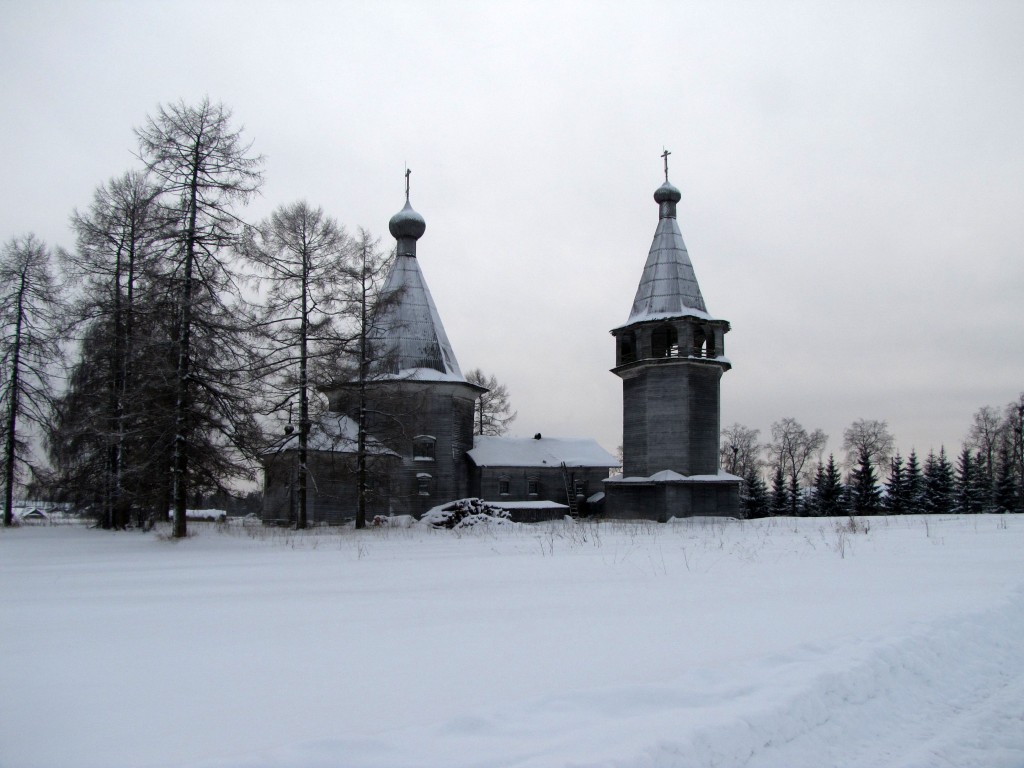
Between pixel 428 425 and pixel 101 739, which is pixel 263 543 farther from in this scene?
pixel 428 425

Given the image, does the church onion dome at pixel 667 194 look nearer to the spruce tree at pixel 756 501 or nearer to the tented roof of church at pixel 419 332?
the tented roof of church at pixel 419 332

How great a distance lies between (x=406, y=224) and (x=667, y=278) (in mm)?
11915

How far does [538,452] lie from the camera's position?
34.2 meters

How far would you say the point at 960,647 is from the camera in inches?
213

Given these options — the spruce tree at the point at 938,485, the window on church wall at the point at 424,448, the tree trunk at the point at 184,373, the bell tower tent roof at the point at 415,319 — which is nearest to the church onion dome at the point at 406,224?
the bell tower tent roof at the point at 415,319

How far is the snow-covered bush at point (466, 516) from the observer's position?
21562 mm

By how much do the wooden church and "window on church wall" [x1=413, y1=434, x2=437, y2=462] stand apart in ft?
0.14

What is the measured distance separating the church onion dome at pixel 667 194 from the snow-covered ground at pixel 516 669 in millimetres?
26558

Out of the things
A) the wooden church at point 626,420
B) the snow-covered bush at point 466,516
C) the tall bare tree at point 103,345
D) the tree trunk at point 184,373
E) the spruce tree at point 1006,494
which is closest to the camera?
the tree trunk at point 184,373

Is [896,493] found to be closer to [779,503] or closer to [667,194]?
[779,503]

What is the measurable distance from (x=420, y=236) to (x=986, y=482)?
35803 mm

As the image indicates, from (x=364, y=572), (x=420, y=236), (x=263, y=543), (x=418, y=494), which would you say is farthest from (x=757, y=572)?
(x=420, y=236)

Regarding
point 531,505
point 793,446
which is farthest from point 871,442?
point 531,505

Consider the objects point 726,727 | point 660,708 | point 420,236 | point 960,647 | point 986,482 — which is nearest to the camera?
point 726,727
